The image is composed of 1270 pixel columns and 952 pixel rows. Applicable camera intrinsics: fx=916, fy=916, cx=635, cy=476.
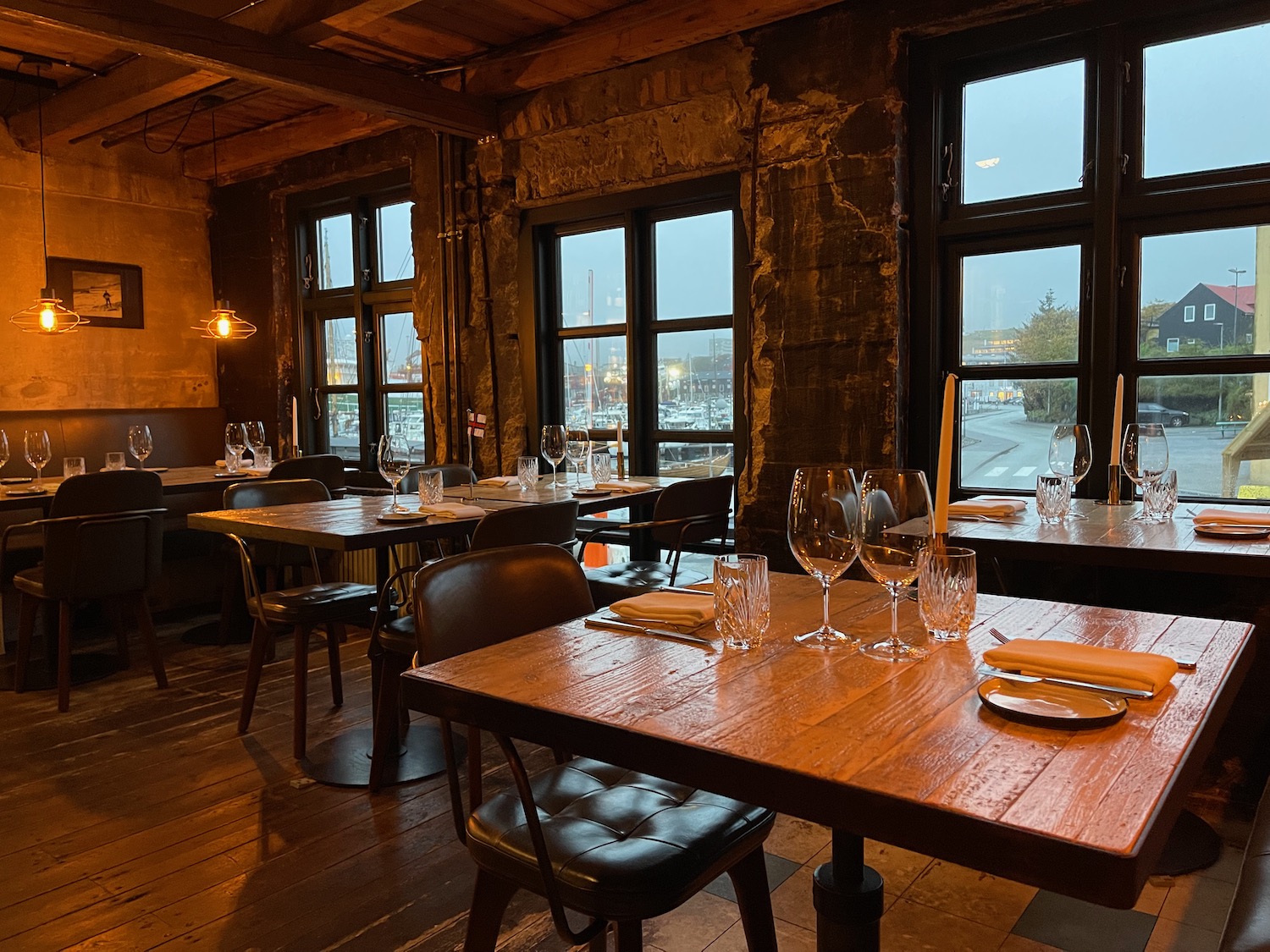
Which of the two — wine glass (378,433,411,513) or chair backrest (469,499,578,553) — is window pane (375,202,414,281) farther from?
chair backrest (469,499,578,553)

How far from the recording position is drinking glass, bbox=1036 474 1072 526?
2.70m

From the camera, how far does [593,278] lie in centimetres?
496

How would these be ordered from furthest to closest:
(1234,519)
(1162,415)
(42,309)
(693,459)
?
1. (42,309)
2. (693,459)
3. (1162,415)
4. (1234,519)

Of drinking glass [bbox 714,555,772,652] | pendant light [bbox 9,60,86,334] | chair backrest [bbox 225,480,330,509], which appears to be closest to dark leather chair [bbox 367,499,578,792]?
chair backrest [bbox 225,480,330,509]

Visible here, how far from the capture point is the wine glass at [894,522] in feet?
4.07

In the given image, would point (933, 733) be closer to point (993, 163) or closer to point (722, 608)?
point (722, 608)

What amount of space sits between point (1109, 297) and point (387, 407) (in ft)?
14.0

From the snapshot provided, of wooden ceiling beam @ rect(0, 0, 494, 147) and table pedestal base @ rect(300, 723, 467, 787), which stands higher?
wooden ceiling beam @ rect(0, 0, 494, 147)

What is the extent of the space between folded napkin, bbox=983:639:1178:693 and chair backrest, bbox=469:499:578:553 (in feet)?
5.07

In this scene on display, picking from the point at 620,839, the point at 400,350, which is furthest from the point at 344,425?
the point at 620,839

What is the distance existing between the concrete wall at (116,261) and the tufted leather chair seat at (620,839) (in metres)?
5.76

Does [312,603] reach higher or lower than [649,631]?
lower

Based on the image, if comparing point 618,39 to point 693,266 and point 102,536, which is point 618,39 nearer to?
point 693,266

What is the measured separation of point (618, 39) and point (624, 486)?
211 cm
